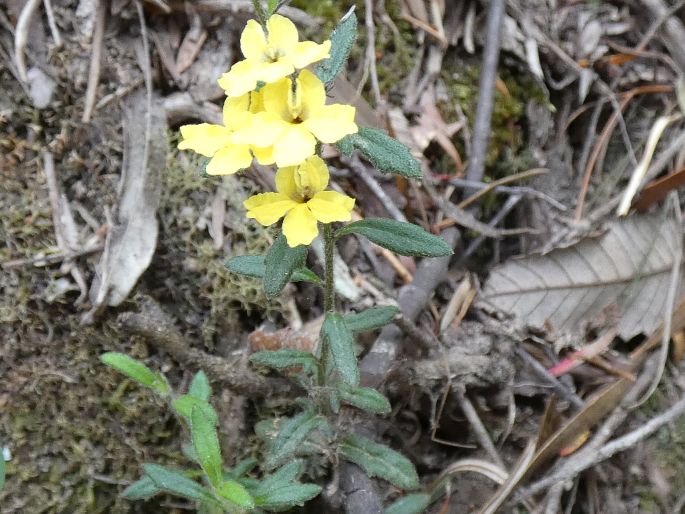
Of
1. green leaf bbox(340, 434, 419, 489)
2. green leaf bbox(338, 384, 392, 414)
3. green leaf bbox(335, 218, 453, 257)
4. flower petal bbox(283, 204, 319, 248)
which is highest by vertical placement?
flower petal bbox(283, 204, 319, 248)

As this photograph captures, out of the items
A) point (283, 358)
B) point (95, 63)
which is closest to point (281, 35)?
point (283, 358)

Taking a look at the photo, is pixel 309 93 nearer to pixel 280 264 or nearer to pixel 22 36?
pixel 280 264

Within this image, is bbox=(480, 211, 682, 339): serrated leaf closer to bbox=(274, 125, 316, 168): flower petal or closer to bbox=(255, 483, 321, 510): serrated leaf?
bbox=(255, 483, 321, 510): serrated leaf

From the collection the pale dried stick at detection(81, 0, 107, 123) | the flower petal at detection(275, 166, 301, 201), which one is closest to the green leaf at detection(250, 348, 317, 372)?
the flower petal at detection(275, 166, 301, 201)

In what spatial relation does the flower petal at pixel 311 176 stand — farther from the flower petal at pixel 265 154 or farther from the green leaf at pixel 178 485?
the green leaf at pixel 178 485

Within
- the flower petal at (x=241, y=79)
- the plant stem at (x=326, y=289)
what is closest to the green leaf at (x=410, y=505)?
the plant stem at (x=326, y=289)
